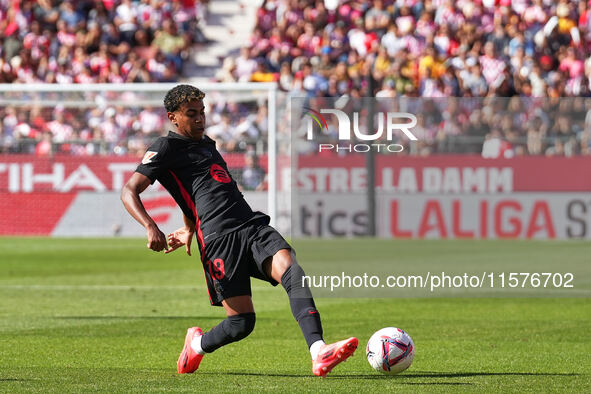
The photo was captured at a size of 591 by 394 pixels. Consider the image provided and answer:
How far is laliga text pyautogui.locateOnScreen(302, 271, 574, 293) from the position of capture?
43.1 ft

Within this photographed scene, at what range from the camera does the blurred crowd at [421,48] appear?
22.5 m

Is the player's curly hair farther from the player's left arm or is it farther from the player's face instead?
the player's left arm

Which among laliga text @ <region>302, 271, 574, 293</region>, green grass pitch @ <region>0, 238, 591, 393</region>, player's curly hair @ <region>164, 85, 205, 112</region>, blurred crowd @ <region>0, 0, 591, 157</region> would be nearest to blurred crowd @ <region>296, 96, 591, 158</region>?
green grass pitch @ <region>0, 238, 591, 393</region>

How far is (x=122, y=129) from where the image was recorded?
71.6ft

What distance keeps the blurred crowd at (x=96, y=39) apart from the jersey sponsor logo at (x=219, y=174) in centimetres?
1867

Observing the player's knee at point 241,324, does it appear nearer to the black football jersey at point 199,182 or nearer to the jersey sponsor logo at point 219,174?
the black football jersey at point 199,182

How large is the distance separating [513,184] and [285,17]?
42.6ft

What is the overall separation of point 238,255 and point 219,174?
1.84ft

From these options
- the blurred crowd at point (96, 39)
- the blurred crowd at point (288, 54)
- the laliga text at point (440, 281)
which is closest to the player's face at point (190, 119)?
the laliga text at point (440, 281)

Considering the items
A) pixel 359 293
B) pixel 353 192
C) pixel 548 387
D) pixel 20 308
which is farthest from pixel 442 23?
pixel 548 387

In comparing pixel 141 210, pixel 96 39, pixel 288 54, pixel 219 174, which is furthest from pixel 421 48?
pixel 141 210

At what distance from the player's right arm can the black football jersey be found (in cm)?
7

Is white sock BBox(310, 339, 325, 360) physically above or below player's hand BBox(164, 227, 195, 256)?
below

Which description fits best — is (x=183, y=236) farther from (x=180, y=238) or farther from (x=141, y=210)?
(x=141, y=210)
